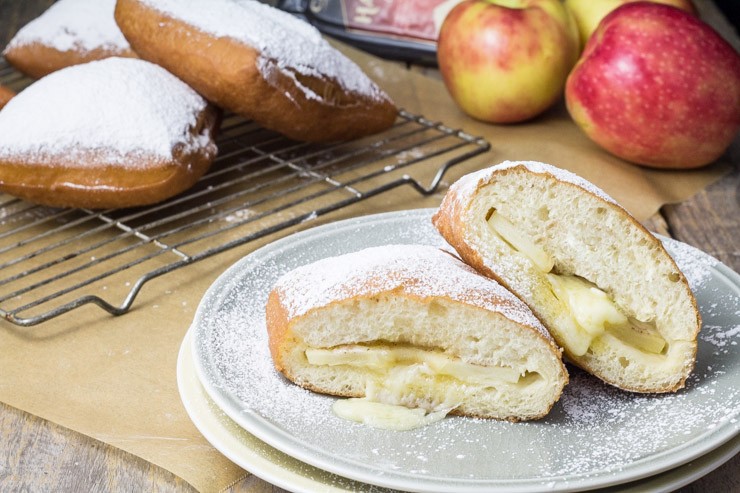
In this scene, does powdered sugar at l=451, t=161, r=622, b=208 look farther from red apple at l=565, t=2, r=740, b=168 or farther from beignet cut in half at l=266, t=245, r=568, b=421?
red apple at l=565, t=2, r=740, b=168

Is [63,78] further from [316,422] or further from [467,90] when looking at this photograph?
[316,422]

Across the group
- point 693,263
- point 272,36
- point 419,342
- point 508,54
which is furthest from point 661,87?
point 419,342

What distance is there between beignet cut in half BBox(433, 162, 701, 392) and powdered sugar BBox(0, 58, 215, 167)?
25.2 inches

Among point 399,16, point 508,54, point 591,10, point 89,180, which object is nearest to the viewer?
point 89,180

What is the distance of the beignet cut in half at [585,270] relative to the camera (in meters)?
1.00

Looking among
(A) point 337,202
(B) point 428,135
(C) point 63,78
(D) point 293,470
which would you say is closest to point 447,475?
(D) point 293,470

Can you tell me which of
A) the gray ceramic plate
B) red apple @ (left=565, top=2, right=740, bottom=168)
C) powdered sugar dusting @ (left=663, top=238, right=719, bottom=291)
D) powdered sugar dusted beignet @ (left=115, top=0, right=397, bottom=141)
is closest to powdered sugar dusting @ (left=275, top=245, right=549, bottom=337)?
the gray ceramic plate

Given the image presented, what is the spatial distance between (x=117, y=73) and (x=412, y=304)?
87cm

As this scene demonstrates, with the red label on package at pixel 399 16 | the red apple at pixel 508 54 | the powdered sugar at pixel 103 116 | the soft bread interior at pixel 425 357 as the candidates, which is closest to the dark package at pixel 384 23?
the red label on package at pixel 399 16

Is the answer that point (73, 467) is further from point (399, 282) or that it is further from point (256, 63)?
point (256, 63)

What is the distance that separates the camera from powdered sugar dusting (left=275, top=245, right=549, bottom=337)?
3.11ft

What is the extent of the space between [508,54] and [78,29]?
2.87 ft

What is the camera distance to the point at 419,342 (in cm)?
98

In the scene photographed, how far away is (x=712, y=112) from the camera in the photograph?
5.53 ft
